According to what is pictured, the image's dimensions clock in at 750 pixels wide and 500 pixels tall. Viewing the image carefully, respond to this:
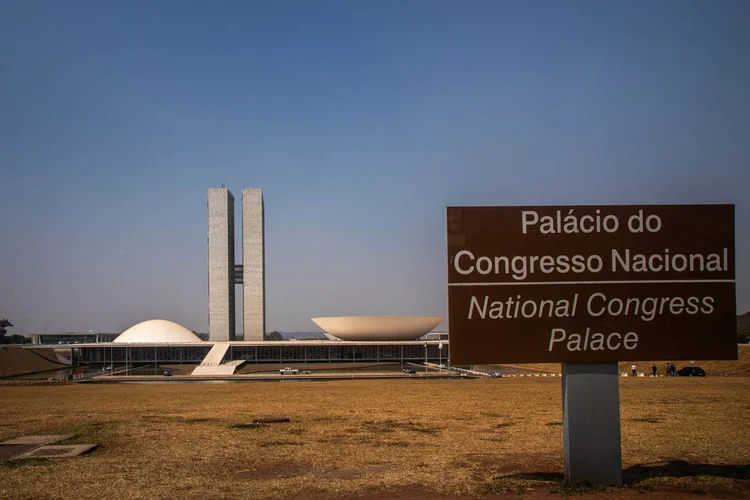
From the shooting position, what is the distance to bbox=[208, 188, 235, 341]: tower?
8906cm

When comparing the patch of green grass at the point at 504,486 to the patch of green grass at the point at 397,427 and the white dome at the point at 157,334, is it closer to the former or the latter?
the patch of green grass at the point at 397,427

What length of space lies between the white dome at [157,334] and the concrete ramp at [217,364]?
7517 mm

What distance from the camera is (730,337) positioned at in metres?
9.91

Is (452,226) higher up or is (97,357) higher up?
(452,226)

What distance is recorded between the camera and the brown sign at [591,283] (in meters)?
9.76

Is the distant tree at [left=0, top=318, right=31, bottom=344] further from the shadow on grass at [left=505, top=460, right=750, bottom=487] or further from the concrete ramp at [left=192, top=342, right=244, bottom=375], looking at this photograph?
the shadow on grass at [left=505, top=460, right=750, bottom=487]

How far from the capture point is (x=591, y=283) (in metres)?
9.90

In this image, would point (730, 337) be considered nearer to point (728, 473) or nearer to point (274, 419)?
point (728, 473)

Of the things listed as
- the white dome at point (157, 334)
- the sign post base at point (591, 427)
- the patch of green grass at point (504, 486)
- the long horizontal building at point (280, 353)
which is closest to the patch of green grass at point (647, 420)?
the sign post base at point (591, 427)

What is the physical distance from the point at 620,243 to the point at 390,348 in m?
78.0

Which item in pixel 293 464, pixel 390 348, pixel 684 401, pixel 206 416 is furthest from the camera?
pixel 390 348

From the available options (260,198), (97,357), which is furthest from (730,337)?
(97,357)

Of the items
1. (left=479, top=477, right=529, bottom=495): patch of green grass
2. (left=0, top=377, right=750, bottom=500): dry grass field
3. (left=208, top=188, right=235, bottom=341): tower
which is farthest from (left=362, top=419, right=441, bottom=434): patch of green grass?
(left=208, top=188, right=235, bottom=341): tower

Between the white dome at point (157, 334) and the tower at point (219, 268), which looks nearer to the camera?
the white dome at point (157, 334)
